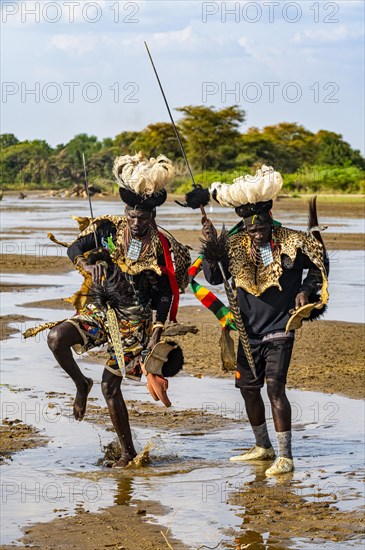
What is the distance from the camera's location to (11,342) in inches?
486

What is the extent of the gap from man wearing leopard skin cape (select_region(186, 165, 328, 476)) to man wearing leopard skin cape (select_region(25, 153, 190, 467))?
325 millimetres

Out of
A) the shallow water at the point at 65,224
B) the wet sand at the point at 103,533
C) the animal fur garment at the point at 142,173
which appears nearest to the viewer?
the wet sand at the point at 103,533

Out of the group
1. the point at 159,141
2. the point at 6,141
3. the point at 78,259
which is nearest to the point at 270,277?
the point at 78,259

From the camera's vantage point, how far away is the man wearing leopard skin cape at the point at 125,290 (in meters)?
7.45

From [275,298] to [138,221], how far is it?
0.97 meters

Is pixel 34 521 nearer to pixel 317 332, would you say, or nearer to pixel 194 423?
pixel 194 423

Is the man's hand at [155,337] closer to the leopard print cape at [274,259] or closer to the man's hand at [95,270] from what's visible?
the man's hand at [95,270]

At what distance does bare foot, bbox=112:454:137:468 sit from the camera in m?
7.55

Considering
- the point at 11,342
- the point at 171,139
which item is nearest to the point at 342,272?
the point at 11,342

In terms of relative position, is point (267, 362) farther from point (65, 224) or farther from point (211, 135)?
point (211, 135)

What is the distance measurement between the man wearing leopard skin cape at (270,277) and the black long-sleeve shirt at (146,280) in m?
0.30

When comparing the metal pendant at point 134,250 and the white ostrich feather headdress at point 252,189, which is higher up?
the white ostrich feather headdress at point 252,189

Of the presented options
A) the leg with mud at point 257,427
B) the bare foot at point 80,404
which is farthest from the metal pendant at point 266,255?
the bare foot at point 80,404

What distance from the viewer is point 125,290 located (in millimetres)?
7582
